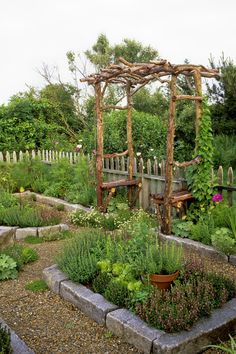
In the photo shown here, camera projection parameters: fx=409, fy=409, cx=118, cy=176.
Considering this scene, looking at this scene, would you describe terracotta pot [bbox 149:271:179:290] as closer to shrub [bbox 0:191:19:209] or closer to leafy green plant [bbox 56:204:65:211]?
shrub [bbox 0:191:19:209]

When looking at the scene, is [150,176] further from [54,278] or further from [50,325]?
[50,325]

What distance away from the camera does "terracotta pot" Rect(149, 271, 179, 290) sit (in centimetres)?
392

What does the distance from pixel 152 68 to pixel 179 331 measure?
4.21m

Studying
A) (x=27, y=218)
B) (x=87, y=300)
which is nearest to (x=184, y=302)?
(x=87, y=300)

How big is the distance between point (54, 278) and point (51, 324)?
74cm

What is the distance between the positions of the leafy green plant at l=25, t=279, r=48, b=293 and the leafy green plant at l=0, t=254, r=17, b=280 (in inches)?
12.2

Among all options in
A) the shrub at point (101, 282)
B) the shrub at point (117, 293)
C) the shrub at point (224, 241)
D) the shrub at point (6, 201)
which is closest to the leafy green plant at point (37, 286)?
the shrub at point (101, 282)

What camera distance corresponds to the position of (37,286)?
4676mm

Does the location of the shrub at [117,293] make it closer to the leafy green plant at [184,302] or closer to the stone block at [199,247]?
the leafy green plant at [184,302]

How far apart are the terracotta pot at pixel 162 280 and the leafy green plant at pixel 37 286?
1367 millimetres

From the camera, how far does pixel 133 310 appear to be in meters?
3.64

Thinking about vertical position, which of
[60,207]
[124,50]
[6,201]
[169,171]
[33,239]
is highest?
[124,50]

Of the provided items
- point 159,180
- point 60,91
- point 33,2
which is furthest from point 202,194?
point 60,91

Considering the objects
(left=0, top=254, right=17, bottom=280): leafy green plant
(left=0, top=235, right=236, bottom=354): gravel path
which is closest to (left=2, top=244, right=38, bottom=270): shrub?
(left=0, top=254, right=17, bottom=280): leafy green plant
